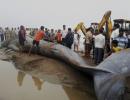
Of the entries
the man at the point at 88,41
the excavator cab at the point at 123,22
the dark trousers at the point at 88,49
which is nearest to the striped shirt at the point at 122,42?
the man at the point at 88,41

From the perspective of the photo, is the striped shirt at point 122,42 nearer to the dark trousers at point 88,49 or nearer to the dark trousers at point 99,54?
the dark trousers at point 99,54

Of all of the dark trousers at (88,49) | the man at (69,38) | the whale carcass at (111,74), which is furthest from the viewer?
the man at (69,38)

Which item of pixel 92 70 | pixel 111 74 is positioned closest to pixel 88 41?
pixel 92 70

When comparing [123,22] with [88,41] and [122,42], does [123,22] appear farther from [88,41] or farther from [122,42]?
A: [122,42]

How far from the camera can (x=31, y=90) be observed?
12.1 meters

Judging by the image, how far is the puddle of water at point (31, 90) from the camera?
439 inches

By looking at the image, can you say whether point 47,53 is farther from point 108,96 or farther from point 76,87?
point 108,96

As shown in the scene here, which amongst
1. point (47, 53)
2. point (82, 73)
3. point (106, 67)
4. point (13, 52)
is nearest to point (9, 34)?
point (13, 52)

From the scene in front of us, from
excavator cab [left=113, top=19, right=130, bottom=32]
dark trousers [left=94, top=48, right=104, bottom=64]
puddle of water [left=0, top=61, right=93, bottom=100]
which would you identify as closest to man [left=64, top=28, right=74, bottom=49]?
excavator cab [left=113, top=19, right=130, bottom=32]

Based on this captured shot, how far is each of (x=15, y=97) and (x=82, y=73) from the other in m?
3.52

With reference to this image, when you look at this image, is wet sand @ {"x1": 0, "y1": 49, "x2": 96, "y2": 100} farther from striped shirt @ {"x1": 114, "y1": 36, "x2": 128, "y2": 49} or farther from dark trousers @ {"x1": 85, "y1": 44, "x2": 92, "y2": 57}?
striped shirt @ {"x1": 114, "y1": 36, "x2": 128, "y2": 49}

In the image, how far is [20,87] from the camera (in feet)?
41.1

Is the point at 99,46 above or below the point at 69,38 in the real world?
above

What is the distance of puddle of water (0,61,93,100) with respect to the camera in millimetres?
11141
